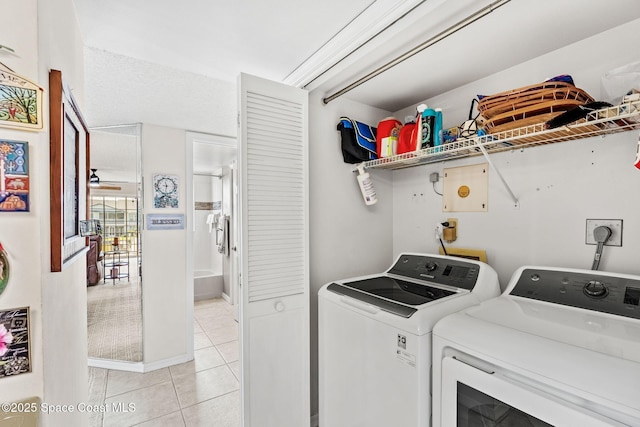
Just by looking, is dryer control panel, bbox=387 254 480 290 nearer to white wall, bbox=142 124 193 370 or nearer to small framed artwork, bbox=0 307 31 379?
small framed artwork, bbox=0 307 31 379

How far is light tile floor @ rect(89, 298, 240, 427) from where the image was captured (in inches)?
81.1

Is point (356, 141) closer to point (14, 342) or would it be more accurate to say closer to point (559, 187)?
point (559, 187)

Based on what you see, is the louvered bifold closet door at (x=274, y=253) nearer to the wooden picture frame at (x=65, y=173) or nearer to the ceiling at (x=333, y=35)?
the ceiling at (x=333, y=35)

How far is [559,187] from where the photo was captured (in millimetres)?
1467

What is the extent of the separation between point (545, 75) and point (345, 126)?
1.14 metres

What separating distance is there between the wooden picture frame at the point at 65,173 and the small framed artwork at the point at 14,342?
148 mm

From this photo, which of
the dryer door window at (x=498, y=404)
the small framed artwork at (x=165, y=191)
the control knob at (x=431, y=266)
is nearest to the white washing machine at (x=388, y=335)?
the control knob at (x=431, y=266)

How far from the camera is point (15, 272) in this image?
A: 2.35ft

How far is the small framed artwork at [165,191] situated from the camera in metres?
2.81

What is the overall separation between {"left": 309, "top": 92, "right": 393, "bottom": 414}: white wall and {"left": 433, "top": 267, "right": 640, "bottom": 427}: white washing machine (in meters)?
0.96

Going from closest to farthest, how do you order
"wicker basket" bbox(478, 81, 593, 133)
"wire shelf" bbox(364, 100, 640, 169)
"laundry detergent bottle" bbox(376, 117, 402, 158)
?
"wire shelf" bbox(364, 100, 640, 169) → "wicker basket" bbox(478, 81, 593, 133) → "laundry detergent bottle" bbox(376, 117, 402, 158)

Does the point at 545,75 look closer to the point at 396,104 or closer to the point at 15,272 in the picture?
the point at 396,104

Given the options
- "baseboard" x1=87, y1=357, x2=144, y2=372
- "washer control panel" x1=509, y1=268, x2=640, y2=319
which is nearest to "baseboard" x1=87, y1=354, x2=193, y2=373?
"baseboard" x1=87, y1=357, x2=144, y2=372

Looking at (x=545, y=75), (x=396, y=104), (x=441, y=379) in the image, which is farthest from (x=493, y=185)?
(x=441, y=379)
